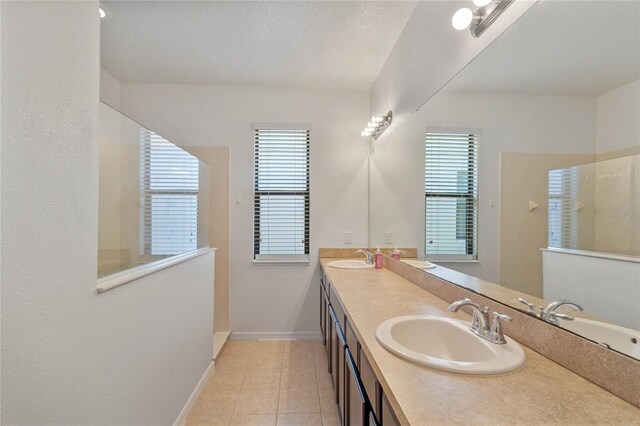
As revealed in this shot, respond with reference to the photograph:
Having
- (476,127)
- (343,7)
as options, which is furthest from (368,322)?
(343,7)

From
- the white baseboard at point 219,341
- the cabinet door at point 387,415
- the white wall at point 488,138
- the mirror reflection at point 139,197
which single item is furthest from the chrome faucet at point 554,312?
the white baseboard at point 219,341

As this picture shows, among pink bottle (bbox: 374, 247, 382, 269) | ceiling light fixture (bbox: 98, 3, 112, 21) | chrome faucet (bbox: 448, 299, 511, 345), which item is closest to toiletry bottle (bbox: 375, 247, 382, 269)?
pink bottle (bbox: 374, 247, 382, 269)

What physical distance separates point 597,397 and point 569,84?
0.90 meters

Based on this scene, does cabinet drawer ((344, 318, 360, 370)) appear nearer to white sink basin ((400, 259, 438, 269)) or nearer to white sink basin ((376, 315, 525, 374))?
white sink basin ((376, 315, 525, 374))

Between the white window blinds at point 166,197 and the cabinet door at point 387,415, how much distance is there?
1.35 meters

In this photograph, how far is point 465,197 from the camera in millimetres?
1462

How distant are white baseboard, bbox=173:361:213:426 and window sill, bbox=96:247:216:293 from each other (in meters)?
0.95

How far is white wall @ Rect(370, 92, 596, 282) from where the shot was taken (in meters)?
0.87

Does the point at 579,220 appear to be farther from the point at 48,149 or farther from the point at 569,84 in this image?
the point at 48,149

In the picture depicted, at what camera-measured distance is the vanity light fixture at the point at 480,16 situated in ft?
3.72

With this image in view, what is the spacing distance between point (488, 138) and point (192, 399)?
→ 2.39 meters

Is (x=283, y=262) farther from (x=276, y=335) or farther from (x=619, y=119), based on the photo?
(x=619, y=119)

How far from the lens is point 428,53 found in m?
1.79

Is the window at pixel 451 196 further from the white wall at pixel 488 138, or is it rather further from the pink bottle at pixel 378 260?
the pink bottle at pixel 378 260
